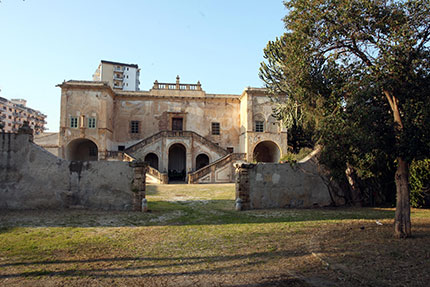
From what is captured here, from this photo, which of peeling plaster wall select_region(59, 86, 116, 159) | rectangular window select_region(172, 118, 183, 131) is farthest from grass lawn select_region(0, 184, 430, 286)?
rectangular window select_region(172, 118, 183, 131)

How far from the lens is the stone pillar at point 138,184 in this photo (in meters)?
10.4

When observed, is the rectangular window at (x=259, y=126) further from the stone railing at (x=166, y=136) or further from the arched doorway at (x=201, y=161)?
the arched doorway at (x=201, y=161)

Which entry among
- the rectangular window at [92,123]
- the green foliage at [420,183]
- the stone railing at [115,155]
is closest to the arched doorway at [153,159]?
the stone railing at [115,155]

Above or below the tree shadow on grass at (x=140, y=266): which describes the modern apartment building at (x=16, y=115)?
above

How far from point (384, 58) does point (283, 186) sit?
5937mm

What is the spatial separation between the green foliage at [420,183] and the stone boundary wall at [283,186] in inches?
115

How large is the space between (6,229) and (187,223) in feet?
15.4

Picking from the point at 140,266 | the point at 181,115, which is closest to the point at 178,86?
the point at 181,115

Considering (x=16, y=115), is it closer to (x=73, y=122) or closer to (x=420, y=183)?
(x=73, y=122)

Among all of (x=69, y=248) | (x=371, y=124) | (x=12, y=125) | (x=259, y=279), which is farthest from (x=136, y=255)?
(x=12, y=125)

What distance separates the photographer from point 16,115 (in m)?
70.1

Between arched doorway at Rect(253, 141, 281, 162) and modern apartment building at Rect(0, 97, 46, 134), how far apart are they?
179ft

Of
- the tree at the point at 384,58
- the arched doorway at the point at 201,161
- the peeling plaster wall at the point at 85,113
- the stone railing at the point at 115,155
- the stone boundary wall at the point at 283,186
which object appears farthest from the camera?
the arched doorway at the point at 201,161

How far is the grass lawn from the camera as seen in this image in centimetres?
451
